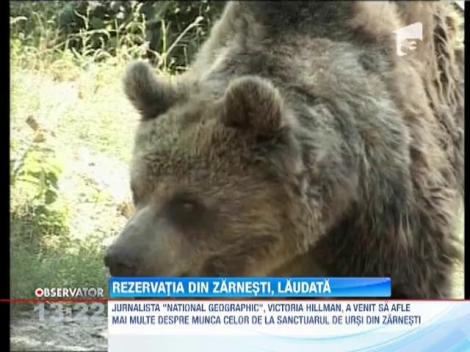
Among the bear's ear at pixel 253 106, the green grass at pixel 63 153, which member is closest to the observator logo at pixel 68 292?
the green grass at pixel 63 153

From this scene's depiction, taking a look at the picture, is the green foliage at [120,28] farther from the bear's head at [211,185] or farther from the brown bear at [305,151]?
the bear's head at [211,185]

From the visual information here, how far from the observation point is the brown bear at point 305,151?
283 cm

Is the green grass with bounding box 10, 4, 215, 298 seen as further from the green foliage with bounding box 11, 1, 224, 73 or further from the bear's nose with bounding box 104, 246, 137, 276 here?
the bear's nose with bounding box 104, 246, 137, 276

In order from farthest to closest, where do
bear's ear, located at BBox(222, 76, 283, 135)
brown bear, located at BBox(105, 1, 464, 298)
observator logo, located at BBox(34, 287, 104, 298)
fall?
observator logo, located at BBox(34, 287, 104, 298), brown bear, located at BBox(105, 1, 464, 298), bear's ear, located at BBox(222, 76, 283, 135)

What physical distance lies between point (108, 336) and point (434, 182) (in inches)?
54.1

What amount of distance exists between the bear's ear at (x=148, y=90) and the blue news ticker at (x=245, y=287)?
0.62 m

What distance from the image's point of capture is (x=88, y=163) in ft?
10.4

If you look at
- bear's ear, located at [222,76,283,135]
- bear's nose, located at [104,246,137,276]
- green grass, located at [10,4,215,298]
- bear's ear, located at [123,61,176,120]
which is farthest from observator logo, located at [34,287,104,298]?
bear's ear, located at [222,76,283,135]

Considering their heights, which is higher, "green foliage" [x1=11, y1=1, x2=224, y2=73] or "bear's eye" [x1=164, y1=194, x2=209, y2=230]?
"green foliage" [x1=11, y1=1, x2=224, y2=73]

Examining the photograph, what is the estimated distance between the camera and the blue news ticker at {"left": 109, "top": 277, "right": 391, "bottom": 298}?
301 centimetres

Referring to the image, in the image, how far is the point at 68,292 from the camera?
122 inches

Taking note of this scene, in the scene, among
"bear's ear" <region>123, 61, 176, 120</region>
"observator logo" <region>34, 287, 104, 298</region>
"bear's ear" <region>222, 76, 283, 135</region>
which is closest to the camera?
"bear's ear" <region>222, 76, 283, 135</region>

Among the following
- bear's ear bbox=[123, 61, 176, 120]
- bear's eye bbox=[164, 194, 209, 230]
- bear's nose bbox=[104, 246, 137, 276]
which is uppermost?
bear's ear bbox=[123, 61, 176, 120]

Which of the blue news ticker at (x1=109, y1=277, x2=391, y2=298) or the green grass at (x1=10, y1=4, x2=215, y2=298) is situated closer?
the blue news ticker at (x1=109, y1=277, x2=391, y2=298)
